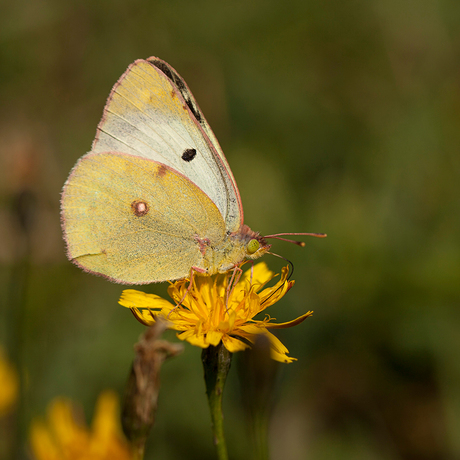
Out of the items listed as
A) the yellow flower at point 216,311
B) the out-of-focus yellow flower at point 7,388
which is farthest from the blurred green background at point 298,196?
the yellow flower at point 216,311

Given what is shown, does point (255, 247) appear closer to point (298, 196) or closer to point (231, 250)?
point (231, 250)

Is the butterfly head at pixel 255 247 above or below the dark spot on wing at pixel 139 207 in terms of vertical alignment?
below

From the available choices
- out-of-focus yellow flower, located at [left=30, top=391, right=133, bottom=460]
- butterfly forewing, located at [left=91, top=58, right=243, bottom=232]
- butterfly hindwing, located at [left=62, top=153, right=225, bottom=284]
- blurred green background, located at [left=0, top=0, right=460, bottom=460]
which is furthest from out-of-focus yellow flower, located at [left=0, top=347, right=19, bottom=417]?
butterfly forewing, located at [left=91, top=58, right=243, bottom=232]

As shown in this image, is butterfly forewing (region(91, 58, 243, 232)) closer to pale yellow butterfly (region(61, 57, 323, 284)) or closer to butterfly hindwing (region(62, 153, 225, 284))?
pale yellow butterfly (region(61, 57, 323, 284))

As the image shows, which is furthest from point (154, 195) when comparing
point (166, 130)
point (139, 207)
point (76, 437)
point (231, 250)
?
point (76, 437)

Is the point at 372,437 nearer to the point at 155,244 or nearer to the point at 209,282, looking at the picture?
the point at 209,282

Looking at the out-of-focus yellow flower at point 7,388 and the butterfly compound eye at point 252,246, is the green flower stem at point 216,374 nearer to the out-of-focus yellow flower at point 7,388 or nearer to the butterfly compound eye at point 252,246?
the butterfly compound eye at point 252,246

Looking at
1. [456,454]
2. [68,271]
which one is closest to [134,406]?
[456,454]
